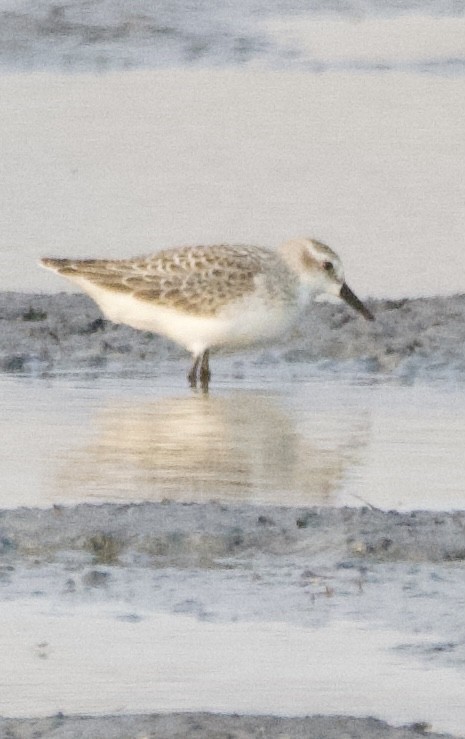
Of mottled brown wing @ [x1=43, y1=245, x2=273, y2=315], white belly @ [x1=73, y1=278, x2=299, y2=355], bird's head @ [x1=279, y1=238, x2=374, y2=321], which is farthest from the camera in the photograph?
bird's head @ [x1=279, y1=238, x2=374, y2=321]

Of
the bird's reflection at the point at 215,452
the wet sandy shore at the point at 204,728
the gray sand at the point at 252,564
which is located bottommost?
the bird's reflection at the point at 215,452

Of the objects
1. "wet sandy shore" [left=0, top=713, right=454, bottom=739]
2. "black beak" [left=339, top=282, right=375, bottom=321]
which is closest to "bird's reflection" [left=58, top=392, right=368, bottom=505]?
"black beak" [left=339, top=282, right=375, bottom=321]

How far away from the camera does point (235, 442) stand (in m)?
9.14

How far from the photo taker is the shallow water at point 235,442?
807 cm

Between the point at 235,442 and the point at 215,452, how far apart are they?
0.26m

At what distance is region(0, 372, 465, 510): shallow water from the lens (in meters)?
8.07

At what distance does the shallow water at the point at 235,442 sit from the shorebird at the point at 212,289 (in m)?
0.25

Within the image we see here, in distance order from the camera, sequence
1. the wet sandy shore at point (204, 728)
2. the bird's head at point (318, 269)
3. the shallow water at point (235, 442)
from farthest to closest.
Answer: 1. the bird's head at point (318, 269)
2. the shallow water at point (235, 442)
3. the wet sandy shore at point (204, 728)

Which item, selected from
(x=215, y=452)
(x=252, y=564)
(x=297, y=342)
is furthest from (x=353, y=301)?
(x=252, y=564)

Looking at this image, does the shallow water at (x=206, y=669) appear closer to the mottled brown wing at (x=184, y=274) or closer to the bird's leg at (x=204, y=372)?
the bird's leg at (x=204, y=372)

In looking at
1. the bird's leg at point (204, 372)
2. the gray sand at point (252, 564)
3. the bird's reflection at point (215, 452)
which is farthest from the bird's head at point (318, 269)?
the gray sand at point (252, 564)

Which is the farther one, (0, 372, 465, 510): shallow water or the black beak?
the black beak

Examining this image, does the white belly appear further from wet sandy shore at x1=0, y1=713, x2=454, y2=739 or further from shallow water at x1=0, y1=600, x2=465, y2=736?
wet sandy shore at x1=0, y1=713, x2=454, y2=739

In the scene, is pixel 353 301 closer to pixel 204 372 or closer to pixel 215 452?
pixel 204 372
